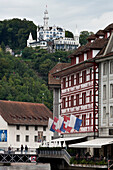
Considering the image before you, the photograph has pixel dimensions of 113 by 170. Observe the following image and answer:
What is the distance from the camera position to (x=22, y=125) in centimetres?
13338

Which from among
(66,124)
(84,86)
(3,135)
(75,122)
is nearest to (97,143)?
(75,122)

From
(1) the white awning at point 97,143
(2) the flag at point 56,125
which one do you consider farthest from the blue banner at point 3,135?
(1) the white awning at point 97,143

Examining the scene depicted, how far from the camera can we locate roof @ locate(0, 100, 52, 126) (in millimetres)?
133375

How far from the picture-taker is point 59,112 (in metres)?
118

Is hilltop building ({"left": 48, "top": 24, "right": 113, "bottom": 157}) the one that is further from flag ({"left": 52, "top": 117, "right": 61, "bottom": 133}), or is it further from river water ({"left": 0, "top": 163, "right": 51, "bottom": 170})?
river water ({"left": 0, "top": 163, "right": 51, "bottom": 170})

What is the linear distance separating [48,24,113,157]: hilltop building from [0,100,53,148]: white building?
26.8 metres

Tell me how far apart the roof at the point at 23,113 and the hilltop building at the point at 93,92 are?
2902cm

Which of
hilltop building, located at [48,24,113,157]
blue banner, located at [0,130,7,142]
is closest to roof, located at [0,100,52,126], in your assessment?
blue banner, located at [0,130,7,142]

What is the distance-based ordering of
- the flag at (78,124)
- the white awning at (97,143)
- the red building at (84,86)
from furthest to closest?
the red building at (84,86), the flag at (78,124), the white awning at (97,143)

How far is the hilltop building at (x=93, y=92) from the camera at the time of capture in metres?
89.2

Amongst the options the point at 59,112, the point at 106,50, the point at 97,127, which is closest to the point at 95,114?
the point at 97,127

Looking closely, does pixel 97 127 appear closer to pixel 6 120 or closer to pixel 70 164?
pixel 70 164

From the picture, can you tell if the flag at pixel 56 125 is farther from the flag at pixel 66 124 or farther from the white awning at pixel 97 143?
the white awning at pixel 97 143

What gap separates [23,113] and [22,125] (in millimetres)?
5606
